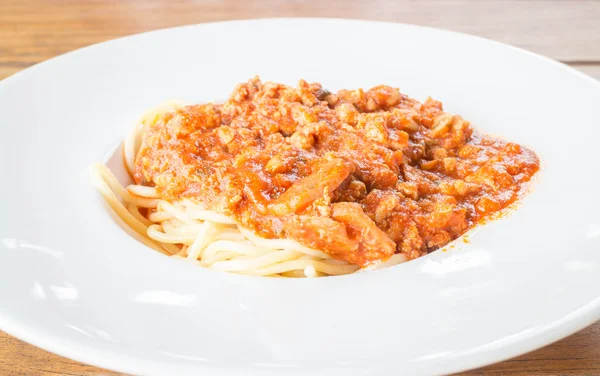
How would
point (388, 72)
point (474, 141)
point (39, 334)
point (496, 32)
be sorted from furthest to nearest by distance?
point (496, 32), point (388, 72), point (474, 141), point (39, 334)

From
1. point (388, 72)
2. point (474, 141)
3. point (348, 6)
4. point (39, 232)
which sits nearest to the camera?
point (39, 232)

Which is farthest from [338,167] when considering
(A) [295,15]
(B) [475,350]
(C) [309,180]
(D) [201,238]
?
(A) [295,15]

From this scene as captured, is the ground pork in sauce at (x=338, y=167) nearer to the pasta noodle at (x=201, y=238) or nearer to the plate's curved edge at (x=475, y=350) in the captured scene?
the pasta noodle at (x=201, y=238)

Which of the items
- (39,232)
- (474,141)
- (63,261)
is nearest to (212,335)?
(63,261)

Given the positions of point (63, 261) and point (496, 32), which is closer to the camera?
point (63, 261)

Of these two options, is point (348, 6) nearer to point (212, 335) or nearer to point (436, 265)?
point (436, 265)

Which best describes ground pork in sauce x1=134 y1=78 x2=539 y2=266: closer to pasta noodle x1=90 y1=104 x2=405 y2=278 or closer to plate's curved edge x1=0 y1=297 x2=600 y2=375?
pasta noodle x1=90 y1=104 x2=405 y2=278

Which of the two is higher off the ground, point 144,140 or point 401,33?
point 401,33

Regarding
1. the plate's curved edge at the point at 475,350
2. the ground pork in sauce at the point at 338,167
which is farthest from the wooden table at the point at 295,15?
the plate's curved edge at the point at 475,350

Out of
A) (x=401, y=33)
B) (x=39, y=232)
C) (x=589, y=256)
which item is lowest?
(x=39, y=232)
